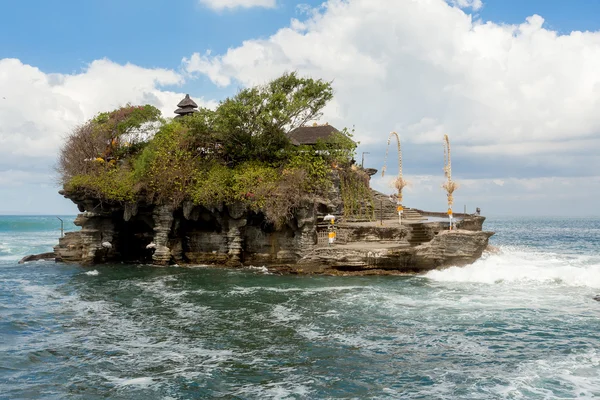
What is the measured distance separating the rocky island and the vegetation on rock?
0.23 ft

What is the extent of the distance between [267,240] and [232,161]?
19.5ft

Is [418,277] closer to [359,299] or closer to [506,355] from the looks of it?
[359,299]

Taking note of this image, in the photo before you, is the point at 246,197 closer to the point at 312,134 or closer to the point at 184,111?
the point at 312,134

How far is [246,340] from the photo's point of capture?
14547 millimetres

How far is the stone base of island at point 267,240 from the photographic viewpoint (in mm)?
25844

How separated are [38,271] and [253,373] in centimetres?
2328

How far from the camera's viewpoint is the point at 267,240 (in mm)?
30375

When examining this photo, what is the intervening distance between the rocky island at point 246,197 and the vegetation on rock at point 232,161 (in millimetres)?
70

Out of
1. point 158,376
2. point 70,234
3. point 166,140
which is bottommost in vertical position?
point 158,376

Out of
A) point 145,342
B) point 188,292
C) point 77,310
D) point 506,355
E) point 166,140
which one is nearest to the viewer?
point 506,355

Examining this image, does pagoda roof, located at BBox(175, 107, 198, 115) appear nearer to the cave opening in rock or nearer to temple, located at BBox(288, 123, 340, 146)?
temple, located at BBox(288, 123, 340, 146)

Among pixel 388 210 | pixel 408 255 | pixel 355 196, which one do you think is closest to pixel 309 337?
pixel 408 255

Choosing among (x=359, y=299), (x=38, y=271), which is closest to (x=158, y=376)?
(x=359, y=299)

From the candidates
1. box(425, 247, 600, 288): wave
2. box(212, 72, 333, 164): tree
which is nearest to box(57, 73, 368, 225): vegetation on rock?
box(212, 72, 333, 164): tree
